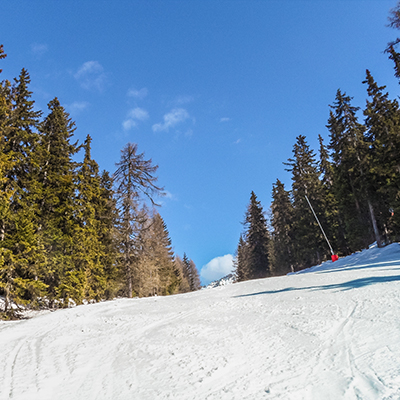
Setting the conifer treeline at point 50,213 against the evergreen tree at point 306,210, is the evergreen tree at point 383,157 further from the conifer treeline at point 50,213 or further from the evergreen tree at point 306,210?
the conifer treeline at point 50,213

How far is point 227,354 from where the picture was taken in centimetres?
404

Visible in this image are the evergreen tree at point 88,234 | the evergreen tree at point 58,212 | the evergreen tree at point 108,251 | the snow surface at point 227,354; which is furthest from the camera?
the evergreen tree at point 108,251

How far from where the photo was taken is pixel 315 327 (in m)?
4.67

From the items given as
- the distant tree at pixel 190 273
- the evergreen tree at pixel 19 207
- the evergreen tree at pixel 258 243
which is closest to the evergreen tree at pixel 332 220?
the evergreen tree at pixel 258 243

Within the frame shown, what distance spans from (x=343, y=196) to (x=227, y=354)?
29364 millimetres

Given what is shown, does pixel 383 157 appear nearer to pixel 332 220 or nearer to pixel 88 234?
pixel 332 220

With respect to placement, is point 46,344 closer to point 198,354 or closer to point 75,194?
point 198,354

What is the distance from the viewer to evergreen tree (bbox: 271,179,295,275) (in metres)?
38.3

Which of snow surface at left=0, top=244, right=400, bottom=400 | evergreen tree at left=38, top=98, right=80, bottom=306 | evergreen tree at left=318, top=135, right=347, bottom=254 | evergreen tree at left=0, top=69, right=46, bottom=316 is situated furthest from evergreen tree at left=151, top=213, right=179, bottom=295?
evergreen tree at left=318, top=135, right=347, bottom=254

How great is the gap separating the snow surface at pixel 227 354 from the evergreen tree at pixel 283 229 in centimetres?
3231

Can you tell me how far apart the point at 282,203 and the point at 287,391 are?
127 feet

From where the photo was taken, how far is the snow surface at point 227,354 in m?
2.88

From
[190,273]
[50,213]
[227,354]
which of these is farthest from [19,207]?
[190,273]

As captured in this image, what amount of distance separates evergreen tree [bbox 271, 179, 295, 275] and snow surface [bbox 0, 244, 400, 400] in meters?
32.3
